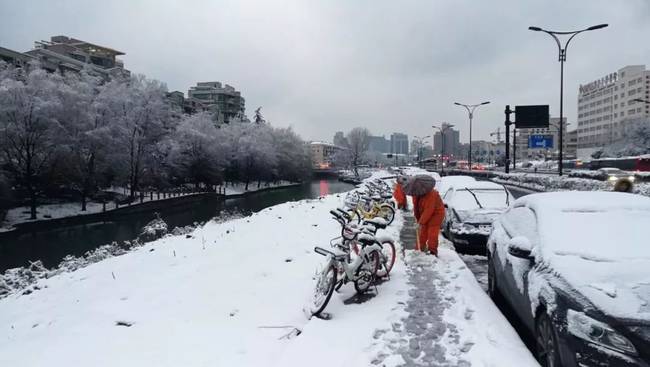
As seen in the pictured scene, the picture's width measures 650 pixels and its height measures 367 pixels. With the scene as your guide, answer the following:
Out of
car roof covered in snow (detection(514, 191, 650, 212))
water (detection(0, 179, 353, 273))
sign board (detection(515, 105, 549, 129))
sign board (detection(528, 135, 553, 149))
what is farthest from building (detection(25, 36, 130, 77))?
car roof covered in snow (detection(514, 191, 650, 212))

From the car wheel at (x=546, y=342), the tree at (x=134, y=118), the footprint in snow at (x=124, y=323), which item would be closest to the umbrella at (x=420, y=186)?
the car wheel at (x=546, y=342)

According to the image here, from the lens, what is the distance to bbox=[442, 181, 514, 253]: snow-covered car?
9078 mm

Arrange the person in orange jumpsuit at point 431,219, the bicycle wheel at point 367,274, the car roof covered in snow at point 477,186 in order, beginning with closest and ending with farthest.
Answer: the bicycle wheel at point 367,274
the person in orange jumpsuit at point 431,219
the car roof covered in snow at point 477,186

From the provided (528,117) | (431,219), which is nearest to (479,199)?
(431,219)

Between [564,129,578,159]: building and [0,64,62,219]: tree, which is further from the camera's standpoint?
[564,129,578,159]: building

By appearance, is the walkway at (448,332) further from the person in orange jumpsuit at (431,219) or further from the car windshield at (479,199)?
the car windshield at (479,199)

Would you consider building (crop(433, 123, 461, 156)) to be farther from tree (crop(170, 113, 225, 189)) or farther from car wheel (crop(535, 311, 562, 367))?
car wheel (crop(535, 311, 562, 367))

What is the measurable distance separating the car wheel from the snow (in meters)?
0.44

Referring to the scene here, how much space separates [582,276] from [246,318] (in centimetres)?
415

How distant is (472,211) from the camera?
9539 millimetres

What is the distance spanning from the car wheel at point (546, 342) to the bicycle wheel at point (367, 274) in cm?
260

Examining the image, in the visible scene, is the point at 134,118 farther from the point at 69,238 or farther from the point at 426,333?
the point at 426,333

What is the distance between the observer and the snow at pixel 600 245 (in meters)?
3.25

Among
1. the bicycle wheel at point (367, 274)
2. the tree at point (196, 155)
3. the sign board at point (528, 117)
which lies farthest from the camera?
the tree at point (196, 155)
